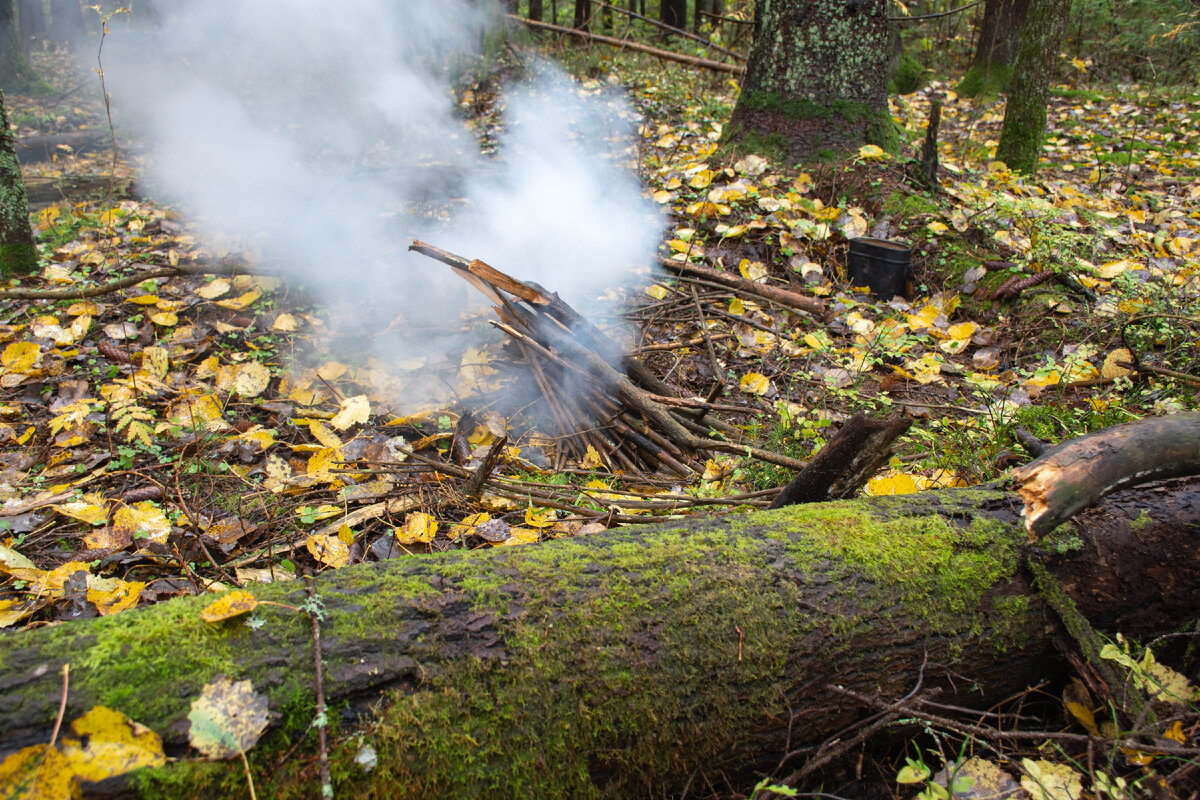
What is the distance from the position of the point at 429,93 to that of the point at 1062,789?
8.86 m

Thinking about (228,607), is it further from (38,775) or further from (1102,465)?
(1102,465)

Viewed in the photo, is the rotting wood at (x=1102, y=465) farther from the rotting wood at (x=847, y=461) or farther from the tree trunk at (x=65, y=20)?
the tree trunk at (x=65, y=20)

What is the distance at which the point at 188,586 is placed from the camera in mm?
1931

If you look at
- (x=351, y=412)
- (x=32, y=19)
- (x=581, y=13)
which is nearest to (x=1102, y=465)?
(x=351, y=412)

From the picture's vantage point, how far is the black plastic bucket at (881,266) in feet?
12.7

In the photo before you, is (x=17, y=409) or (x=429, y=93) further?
(x=429, y=93)

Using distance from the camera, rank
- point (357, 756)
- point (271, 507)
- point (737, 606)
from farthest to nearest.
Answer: point (271, 507) < point (737, 606) < point (357, 756)

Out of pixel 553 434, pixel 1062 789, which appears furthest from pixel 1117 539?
pixel 553 434

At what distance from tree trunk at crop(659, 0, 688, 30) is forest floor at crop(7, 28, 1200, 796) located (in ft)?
23.3

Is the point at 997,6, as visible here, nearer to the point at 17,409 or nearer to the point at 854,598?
Result: the point at 854,598

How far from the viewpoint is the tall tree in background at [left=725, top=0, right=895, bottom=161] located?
15.4 ft

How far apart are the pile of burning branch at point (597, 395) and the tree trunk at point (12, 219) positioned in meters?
2.64

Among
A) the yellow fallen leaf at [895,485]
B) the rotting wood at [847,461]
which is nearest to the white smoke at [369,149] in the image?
the yellow fallen leaf at [895,485]

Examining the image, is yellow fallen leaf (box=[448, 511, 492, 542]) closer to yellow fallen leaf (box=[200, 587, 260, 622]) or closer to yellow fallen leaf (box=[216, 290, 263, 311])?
yellow fallen leaf (box=[200, 587, 260, 622])
